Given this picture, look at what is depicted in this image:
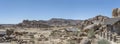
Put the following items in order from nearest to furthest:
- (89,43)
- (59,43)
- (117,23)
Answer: (89,43), (59,43), (117,23)

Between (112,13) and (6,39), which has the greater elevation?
(112,13)

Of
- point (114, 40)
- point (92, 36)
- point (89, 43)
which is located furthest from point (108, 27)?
point (89, 43)

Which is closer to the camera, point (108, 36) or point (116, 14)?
point (108, 36)

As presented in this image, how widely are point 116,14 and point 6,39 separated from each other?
33502 millimetres

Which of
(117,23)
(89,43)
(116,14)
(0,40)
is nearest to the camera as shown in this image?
→ (89,43)

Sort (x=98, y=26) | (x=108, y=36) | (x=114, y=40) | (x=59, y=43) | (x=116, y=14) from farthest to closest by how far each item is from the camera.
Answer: (x=116, y=14)
(x=98, y=26)
(x=59, y=43)
(x=108, y=36)
(x=114, y=40)

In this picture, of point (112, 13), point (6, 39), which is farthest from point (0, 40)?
point (112, 13)

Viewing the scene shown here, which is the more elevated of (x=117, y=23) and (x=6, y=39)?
(x=117, y=23)

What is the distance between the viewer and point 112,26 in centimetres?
4084

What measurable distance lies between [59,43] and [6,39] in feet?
59.1

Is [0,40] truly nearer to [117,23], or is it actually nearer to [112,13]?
[117,23]

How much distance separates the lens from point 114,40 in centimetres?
3170

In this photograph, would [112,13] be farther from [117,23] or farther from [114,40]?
[114,40]

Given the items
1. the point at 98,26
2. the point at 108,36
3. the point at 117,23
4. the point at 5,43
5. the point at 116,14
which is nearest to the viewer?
the point at 108,36
